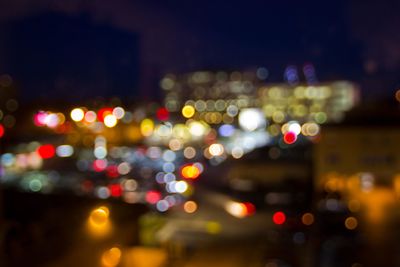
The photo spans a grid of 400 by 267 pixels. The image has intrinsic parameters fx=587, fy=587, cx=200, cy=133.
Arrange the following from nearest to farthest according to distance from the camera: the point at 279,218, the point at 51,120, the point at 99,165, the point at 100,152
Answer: the point at 279,218, the point at 51,120, the point at 99,165, the point at 100,152

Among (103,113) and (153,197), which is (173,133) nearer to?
(103,113)

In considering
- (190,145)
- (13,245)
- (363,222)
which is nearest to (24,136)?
(190,145)

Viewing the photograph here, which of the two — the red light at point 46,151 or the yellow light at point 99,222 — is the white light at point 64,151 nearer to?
the red light at point 46,151

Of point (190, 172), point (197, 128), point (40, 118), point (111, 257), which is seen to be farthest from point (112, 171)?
point (111, 257)

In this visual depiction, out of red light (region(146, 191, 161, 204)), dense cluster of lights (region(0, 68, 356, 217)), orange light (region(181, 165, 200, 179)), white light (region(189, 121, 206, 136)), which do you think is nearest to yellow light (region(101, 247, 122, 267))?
dense cluster of lights (region(0, 68, 356, 217))

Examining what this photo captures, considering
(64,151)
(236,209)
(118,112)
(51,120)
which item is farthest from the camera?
(64,151)

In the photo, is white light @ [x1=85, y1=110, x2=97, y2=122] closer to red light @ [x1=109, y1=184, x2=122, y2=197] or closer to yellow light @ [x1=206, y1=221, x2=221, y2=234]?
red light @ [x1=109, y1=184, x2=122, y2=197]

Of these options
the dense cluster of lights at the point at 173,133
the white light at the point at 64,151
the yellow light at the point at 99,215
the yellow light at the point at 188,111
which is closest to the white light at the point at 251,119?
the dense cluster of lights at the point at 173,133
